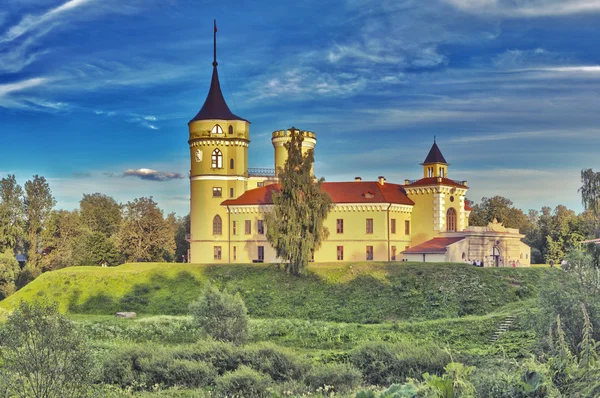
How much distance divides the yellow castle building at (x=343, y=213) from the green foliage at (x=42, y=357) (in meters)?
40.9

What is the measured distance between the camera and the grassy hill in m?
44.2

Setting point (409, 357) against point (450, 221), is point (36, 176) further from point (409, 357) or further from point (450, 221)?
point (409, 357)

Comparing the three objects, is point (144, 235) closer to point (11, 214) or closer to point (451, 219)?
point (11, 214)

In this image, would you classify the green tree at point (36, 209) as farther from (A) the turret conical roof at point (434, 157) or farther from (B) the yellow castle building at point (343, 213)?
(A) the turret conical roof at point (434, 157)

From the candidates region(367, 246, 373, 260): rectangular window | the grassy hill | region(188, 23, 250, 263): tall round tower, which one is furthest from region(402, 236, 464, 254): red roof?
region(188, 23, 250, 263): tall round tower

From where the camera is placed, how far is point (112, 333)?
37.2 meters

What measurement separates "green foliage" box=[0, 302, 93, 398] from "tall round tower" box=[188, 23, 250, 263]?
44997 mm

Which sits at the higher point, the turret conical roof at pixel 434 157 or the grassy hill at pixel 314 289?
the turret conical roof at pixel 434 157

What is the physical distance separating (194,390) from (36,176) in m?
57.0

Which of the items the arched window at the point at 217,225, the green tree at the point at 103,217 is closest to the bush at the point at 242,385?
the arched window at the point at 217,225

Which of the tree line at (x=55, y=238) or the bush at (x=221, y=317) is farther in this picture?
the tree line at (x=55, y=238)

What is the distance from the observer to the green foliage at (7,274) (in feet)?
202

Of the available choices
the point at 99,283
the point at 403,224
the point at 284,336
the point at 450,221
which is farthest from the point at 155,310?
the point at 450,221

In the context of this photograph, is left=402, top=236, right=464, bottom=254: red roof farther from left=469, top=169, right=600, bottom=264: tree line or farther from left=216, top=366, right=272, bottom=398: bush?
left=216, top=366, right=272, bottom=398: bush
